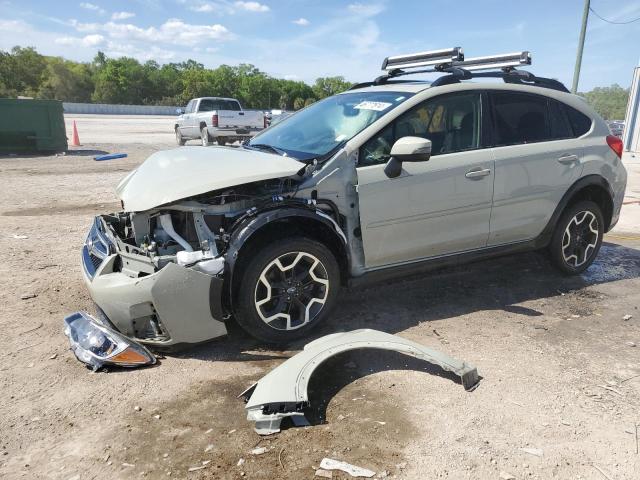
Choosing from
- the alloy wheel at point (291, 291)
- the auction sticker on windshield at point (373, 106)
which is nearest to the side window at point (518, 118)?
the auction sticker on windshield at point (373, 106)

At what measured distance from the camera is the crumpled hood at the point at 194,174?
10.7 ft

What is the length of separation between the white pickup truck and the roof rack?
12628 millimetres

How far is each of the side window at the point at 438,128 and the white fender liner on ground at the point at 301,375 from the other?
132 cm

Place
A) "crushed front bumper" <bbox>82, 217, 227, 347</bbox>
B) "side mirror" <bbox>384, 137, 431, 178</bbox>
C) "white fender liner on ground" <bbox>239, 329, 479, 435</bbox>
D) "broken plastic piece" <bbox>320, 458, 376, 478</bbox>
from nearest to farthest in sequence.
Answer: "broken plastic piece" <bbox>320, 458, 376, 478</bbox> → "white fender liner on ground" <bbox>239, 329, 479, 435</bbox> → "crushed front bumper" <bbox>82, 217, 227, 347</bbox> → "side mirror" <bbox>384, 137, 431, 178</bbox>

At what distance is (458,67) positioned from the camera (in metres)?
4.92

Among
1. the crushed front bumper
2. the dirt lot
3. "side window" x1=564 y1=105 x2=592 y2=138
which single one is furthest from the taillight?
the crushed front bumper

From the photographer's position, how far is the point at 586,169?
4793mm

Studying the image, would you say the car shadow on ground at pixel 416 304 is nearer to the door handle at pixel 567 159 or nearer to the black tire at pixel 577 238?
the black tire at pixel 577 238

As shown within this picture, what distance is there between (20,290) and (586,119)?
18.4 ft

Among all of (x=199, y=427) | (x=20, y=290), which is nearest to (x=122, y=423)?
(x=199, y=427)

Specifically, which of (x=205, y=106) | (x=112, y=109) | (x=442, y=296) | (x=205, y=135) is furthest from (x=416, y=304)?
(x=112, y=109)

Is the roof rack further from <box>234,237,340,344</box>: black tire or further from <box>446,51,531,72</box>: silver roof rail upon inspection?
<box>234,237,340,344</box>: black tire

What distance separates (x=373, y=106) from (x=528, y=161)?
4.90 feet

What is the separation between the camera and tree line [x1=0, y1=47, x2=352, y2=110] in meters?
96.5
